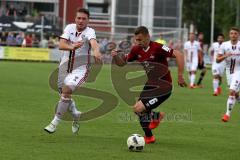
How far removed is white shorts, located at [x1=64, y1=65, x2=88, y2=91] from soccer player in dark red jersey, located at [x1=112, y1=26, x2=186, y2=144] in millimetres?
972

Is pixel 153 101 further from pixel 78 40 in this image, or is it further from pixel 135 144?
pixel 78 40

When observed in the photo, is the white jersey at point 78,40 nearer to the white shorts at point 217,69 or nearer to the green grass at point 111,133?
the green grass at point 111,133

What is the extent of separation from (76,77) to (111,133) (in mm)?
1442

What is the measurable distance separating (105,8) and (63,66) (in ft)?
225

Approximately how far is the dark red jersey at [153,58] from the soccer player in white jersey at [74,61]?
0.78 m

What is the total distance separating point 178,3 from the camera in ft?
230

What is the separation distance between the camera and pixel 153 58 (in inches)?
482

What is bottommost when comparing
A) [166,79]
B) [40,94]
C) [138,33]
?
[40,94]

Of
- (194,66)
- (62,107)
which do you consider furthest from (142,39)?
(194,66)

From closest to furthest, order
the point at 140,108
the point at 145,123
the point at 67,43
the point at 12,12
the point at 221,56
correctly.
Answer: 1. the point at 140,108
2. the point at 145,123
3. the point at 67,43
4. the point at 221,56
5. the point at 12,12

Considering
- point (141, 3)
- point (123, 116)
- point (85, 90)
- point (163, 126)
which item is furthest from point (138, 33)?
point (141, 3)

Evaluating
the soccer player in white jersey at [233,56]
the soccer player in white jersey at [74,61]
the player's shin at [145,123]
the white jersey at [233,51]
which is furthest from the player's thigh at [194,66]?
the player's shin at [145,123]

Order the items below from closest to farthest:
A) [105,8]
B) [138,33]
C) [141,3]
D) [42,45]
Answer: [138,33] < [42,45] < [141,3] < [105,8]

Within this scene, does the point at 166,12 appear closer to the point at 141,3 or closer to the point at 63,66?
the point at 141,3
